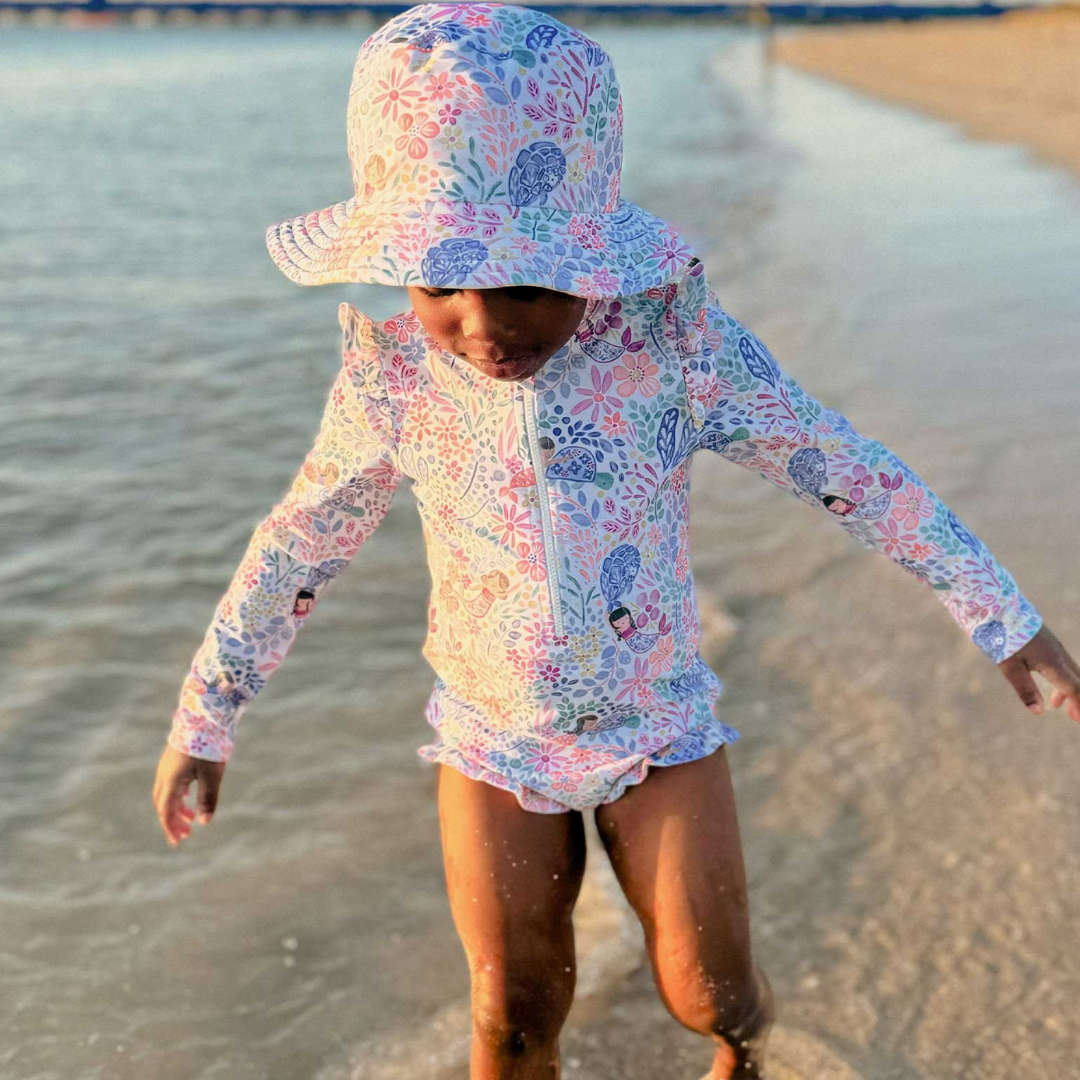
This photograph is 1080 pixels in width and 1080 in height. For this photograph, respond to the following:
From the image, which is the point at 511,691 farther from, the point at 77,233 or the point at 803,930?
the point at 77,233

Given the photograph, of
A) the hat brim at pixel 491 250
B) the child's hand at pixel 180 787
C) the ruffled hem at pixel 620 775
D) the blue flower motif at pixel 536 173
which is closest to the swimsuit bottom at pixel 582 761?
the ruffled hem at pixel 620 775

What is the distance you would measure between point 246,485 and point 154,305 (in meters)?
3.37

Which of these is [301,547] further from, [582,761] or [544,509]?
[582,761]

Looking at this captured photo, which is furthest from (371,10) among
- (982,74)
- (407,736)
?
(407,736)

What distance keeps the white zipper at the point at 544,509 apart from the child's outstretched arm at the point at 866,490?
0.25 m

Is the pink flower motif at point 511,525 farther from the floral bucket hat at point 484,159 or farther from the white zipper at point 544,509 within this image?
the floral bucket hat at point 484,159

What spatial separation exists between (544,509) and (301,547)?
0.44 metres

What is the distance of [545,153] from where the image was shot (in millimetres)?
1610

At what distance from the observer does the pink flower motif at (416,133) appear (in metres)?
1.58

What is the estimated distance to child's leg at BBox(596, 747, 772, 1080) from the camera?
1.99 m

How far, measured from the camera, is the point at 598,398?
187cm

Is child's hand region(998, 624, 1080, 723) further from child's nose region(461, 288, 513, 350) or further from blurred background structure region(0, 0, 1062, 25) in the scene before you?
blurred background structure region(0, 0, 1062, 25)

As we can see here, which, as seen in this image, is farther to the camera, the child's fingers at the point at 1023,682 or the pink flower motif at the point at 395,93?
the child's fingers at the point at 1023,682

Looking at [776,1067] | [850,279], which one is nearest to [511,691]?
[776,1067]
